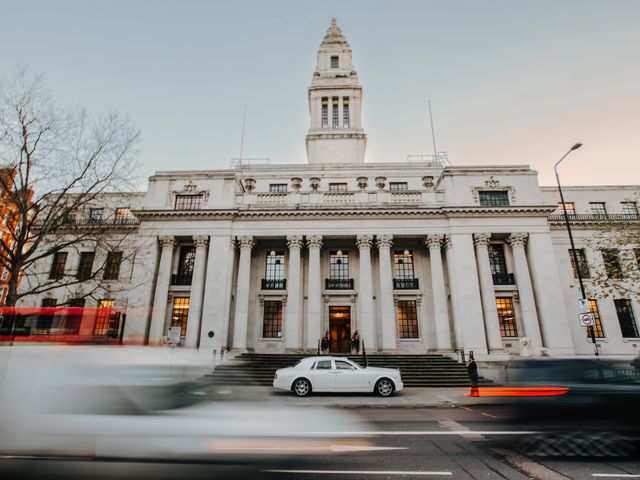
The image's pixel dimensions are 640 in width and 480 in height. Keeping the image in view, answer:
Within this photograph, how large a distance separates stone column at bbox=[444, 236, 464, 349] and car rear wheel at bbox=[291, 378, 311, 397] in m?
13.1

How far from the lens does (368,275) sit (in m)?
24.8

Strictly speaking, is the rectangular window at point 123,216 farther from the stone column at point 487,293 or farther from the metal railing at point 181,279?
the stone column at point 487,293

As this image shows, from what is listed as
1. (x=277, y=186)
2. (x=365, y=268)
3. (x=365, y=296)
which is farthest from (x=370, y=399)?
(x=277, y=186)

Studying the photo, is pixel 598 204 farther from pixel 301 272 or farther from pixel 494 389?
pixel 301 272

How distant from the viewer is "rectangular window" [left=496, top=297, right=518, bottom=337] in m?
24.8

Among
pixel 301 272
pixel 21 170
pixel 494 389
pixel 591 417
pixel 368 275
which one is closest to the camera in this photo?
pixel 591 417

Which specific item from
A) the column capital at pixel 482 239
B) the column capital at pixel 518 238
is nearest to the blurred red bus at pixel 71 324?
the column capital at pixel 482 239

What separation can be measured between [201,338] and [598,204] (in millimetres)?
34621

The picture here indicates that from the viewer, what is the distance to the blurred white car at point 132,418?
162 inches

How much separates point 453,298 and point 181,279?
20346 mm

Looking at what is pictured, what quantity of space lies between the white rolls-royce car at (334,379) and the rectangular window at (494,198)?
17.5 meters

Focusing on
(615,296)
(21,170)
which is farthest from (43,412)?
(615,296)

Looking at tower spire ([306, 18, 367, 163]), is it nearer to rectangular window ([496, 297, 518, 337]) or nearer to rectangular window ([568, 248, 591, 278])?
rectangular window ([496, 297, 518, 337])

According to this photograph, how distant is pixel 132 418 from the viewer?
14.0 ft
